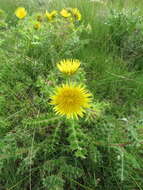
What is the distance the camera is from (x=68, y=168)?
0.97 m

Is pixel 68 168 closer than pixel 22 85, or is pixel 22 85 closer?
pixel 68 168

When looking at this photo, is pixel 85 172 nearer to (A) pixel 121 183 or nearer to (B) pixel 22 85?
(A) pixel 121 183

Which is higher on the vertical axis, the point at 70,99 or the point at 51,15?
the point at 51,15

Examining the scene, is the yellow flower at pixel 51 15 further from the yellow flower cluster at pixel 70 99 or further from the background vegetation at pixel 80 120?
the yellow flower cluster at pixel 70 99

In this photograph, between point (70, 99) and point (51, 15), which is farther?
point (51, 15)

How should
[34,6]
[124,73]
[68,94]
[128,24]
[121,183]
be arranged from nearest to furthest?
[68,94]
[121,183]
[124,73]
[128,24]
[34,6]

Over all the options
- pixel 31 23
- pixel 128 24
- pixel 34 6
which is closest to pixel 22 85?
pixel 31 23

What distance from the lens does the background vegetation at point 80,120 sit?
99 cm

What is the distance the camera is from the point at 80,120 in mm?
1138

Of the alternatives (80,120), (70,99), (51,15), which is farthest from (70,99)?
(51,15)

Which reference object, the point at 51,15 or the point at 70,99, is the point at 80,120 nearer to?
the point at 70,99

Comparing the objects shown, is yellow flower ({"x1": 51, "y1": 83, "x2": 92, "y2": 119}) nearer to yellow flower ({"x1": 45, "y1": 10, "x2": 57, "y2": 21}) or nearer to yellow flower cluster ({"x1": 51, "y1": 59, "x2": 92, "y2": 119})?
yellow flower cluster ({"x1": 51, "y1": 59, "x2": 92, "y2": 119})

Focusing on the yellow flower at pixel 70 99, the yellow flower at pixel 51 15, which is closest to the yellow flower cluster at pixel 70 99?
the yellow flower at pixel 70 99

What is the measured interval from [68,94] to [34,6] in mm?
2277
